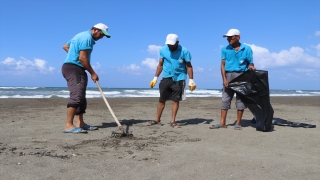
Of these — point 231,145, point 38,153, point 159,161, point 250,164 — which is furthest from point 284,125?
point 38,153

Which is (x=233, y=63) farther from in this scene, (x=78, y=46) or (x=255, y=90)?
(x=78, y=46)

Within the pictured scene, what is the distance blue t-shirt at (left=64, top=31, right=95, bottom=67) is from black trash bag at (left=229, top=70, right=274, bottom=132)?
2371 mm

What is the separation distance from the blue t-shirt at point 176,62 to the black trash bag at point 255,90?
87 cm

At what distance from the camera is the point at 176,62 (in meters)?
5.41

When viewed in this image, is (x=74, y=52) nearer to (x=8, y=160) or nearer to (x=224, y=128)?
(x=8, y=160)

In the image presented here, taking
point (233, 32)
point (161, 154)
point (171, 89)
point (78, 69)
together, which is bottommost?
point (161, 154)

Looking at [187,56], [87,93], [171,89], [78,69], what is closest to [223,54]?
[187,56]

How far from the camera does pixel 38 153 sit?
127 inches

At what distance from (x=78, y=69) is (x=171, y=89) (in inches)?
67.4

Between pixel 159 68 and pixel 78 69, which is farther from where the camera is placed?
pixel 159 68

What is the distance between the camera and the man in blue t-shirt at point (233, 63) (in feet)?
16.7

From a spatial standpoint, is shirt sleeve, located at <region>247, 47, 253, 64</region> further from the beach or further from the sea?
the sea

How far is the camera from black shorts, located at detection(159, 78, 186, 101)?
5469mm

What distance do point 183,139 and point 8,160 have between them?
215cm
